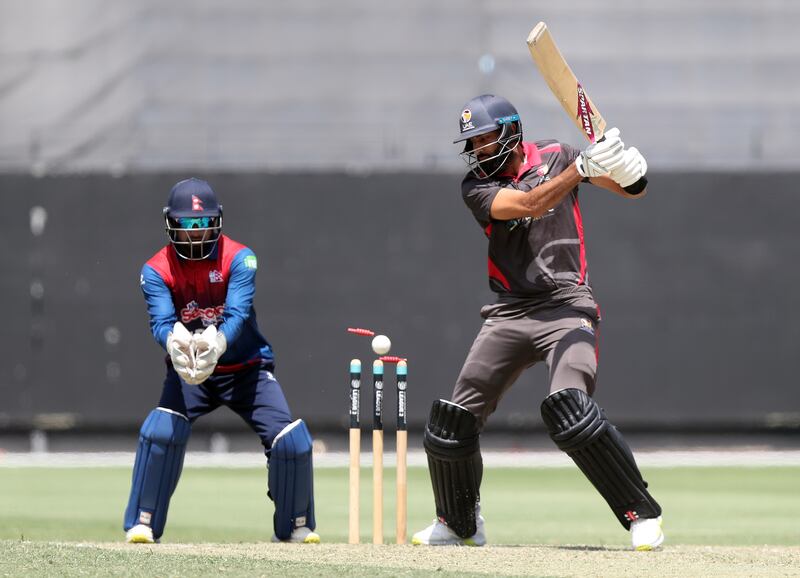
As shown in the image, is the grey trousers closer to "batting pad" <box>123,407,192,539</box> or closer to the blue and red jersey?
the blue and red jersey

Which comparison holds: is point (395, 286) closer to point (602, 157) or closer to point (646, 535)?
point (646, 535)

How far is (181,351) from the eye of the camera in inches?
256

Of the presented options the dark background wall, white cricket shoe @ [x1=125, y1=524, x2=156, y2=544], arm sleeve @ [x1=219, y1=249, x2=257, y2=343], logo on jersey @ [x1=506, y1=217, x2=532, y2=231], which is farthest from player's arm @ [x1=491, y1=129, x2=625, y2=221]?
the dark background wall

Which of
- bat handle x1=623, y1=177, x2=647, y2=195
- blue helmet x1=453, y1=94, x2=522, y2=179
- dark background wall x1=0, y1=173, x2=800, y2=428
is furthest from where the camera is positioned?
dark background wall x1=0, y1=173, x2=800, y2=428

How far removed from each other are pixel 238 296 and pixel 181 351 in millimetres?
413

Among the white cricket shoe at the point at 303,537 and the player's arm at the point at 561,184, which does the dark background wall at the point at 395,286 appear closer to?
the white cricket shoe at the point at 303,537

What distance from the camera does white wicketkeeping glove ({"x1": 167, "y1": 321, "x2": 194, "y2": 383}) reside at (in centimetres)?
648

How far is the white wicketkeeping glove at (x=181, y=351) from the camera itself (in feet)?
21.2

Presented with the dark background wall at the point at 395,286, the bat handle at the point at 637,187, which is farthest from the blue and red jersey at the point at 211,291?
the dark background wall at the point at 395,286

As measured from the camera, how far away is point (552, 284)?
6449 millimetres

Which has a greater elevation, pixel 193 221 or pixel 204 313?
pixel 193 221

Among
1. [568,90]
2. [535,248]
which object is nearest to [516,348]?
[535,248]

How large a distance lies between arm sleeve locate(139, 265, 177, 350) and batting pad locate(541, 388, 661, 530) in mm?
1870

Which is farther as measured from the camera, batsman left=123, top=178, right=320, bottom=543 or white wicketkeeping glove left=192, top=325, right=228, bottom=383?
batsman left=123, top=178, right=320, bottom=543
